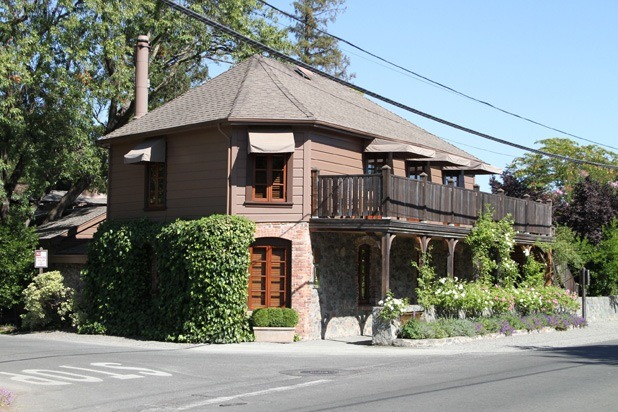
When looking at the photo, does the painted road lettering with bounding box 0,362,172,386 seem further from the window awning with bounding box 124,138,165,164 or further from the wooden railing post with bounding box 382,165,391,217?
the window awning with bounding box 124,138,165,164

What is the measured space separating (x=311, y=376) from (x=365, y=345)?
22.2 feet

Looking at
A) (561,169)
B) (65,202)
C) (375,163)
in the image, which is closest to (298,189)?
(375,163)

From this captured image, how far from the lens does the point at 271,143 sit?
2289cm

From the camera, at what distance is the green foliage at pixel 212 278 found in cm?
2227

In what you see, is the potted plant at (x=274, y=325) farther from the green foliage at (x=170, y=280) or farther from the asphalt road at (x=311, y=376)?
the asphalt road at (x=311, y=376)

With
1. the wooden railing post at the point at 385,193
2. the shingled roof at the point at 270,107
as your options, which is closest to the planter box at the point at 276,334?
the wooden railing post at the point at 385,193

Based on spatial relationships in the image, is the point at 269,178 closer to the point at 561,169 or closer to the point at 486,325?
the point at 486,325

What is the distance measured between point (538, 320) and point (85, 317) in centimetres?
1485

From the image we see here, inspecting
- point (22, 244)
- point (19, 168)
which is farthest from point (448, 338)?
point (19, 168)

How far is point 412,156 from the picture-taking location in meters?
26.9

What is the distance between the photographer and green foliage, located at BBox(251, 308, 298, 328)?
2245cm

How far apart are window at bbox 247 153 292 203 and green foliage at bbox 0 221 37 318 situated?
380 inches

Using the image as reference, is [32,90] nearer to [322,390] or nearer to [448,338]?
[448,338]

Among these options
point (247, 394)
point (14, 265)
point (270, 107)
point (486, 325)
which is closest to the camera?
point (247, 394)
